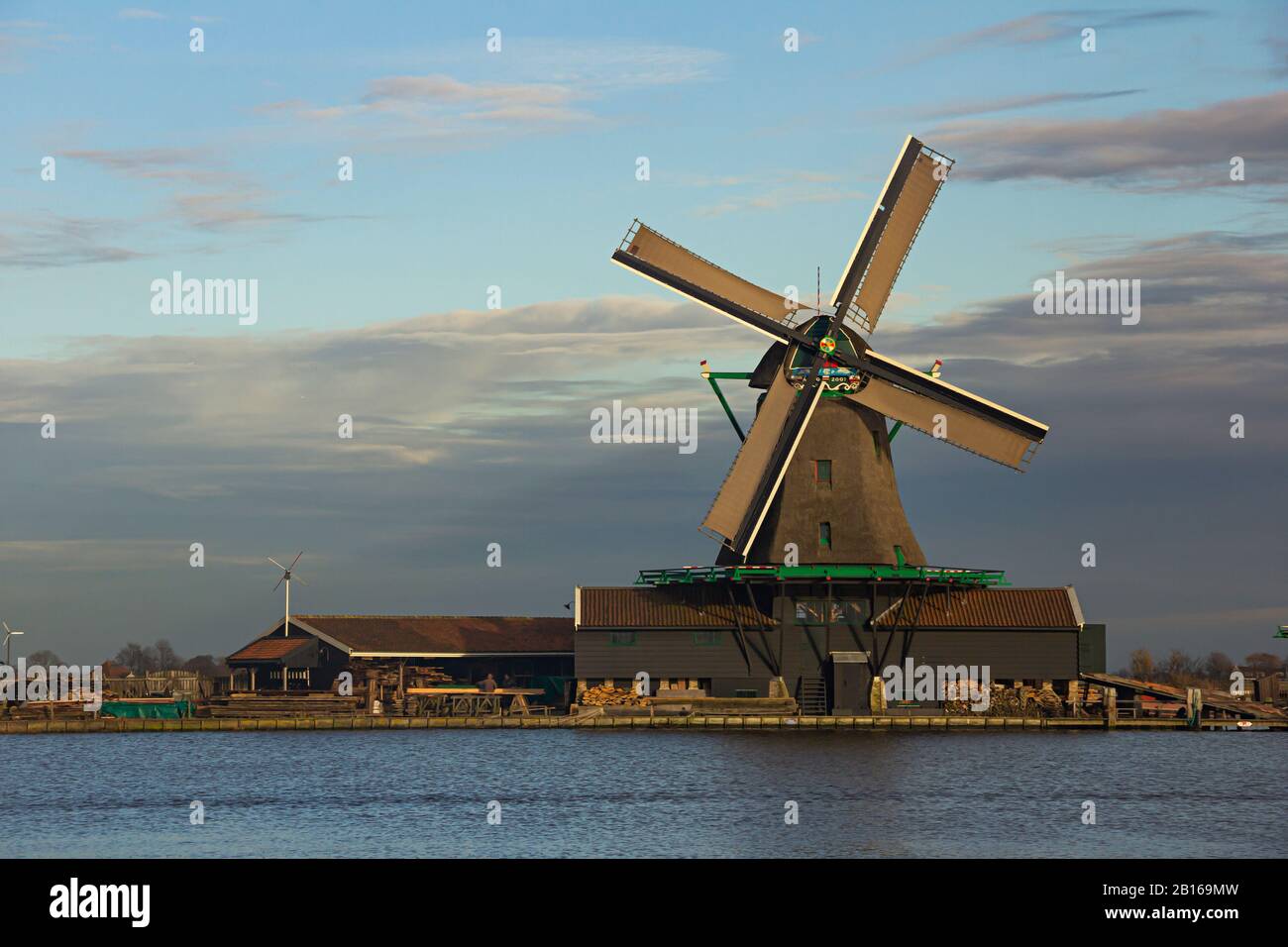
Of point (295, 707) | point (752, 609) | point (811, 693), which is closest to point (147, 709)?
point (295, 707)

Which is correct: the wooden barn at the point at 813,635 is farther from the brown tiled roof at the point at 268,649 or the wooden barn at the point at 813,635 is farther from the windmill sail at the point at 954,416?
the brown tiled roof at the point at 268,649

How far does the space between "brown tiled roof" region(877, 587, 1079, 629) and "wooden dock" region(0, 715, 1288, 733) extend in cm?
390

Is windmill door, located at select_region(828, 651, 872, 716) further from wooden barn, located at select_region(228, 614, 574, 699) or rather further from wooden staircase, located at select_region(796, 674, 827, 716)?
wooden barn, located at select_region(228, 614, 574, 699)

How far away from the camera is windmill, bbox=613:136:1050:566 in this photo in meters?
64.7

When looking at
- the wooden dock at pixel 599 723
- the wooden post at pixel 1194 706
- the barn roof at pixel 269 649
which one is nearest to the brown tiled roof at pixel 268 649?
the barn roof at pixel 269 649

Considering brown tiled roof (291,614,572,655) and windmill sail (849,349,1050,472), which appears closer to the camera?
windmill sail (849,349,1050,472)

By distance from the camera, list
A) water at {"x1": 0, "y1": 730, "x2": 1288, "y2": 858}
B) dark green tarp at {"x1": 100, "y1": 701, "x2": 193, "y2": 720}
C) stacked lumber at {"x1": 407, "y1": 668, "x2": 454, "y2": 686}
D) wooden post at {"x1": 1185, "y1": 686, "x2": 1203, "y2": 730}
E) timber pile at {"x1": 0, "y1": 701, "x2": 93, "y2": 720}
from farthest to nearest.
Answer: stacked lumber at {"x1": 407, "y1": 668, "x2": 454, "y2": 686}, dark green tarp at {"x1": 100, "y1": 701, "x2": 193, "y2": 720}, timber pile at {"x1": 0, "y1": 701, "x2": 93, "y2": 720}, wooden post at {"x1": 1185, "y1": 686, "x2": 1203, "y2": 730}, water at {"x1": 0, "y1": 730, "x2": 1288, "y2": 858}

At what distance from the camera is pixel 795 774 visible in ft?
156

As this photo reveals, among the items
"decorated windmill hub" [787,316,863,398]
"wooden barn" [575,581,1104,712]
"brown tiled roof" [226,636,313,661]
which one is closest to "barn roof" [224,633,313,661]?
"brown tiled roof" [226,636,313,661]

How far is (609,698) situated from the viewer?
223 ft
